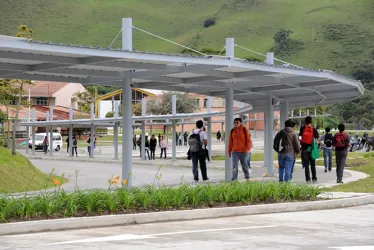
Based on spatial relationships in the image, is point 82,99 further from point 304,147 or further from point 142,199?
point 142,199

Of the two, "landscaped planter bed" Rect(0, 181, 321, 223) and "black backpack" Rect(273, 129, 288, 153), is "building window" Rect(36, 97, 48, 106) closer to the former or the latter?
"black backpack" Rect(273, 129, 288, 153)

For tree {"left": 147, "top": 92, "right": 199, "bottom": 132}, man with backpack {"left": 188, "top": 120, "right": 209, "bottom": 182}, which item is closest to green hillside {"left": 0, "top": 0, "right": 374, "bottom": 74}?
tree {"left": 147, "top": 92, "right": 199, "bottom": 132}

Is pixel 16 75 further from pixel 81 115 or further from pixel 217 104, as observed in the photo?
pixel 217 104

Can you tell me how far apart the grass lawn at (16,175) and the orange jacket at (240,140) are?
16.2 ft

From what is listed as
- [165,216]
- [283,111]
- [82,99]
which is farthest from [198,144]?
[82,99]

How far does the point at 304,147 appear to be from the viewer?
2211cm

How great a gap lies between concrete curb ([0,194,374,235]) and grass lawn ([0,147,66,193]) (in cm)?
594

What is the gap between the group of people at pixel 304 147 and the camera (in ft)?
66.1

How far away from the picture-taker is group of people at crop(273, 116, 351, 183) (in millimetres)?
20156

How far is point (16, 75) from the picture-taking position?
778 inches

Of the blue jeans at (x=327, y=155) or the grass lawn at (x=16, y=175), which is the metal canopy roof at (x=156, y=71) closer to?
the blue jeans at (x=327, y=155)

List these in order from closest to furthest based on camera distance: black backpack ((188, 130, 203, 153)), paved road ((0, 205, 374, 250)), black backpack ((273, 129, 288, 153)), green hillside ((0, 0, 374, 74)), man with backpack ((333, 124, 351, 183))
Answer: paved road ((0, 205, 374, 250))
black backpack ((273, 129, 288, 153))
man with backpack ((333, 124, 351, 183))
black backpack ((188, 130, 203, 153))
green hillside ((0, 0, 374, 74))

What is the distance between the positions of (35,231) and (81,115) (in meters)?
68.5

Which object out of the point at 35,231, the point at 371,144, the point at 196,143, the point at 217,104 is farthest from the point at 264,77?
the point at 217,104
